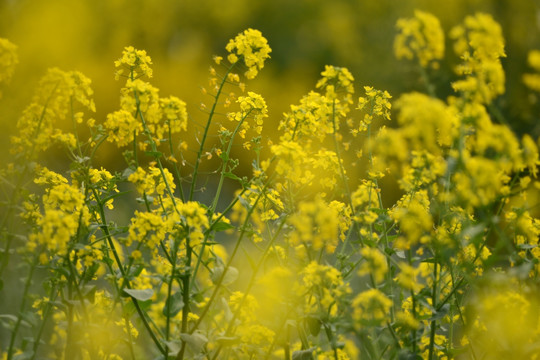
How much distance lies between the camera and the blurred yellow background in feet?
18.9

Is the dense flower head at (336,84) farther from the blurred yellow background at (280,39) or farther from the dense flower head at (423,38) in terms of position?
the blurred yellow background at (280,39)

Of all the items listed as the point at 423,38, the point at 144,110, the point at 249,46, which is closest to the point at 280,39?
the point at 249,46

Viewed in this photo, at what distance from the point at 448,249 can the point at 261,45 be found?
4.25ft

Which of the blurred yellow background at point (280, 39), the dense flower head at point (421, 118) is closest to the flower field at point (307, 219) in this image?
the dense flower head at point (421, 118)

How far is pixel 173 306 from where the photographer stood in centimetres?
246

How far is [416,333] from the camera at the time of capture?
2430mm

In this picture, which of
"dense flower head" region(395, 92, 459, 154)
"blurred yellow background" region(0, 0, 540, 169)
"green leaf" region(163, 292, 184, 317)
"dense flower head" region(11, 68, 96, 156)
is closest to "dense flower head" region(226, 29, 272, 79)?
"dense flower head" region(11, 68, 96, 156)

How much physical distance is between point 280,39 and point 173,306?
13.8 ft

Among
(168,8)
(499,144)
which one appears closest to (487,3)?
(168,8)

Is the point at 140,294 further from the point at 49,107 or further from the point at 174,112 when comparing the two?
the point at 49,107

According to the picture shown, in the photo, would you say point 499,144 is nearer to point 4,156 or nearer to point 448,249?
point 448,249

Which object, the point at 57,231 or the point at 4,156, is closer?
the point at 57,231

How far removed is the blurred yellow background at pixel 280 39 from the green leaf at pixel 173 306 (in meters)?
3.60

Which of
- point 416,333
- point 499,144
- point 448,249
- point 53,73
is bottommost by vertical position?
point 416,333
